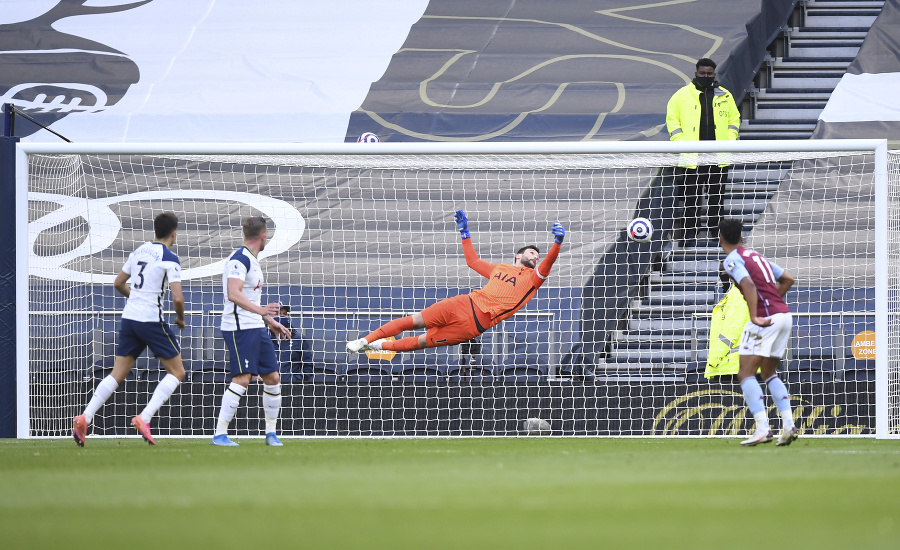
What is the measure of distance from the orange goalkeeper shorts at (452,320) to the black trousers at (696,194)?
8.89ft

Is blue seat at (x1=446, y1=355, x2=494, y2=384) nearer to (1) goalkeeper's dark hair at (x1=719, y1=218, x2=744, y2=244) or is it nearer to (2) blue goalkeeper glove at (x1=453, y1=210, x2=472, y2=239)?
(2) blue goalkeeper glove at (x1=453, y1=210, x2=472, y2=239)

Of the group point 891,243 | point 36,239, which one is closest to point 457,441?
point 891,243

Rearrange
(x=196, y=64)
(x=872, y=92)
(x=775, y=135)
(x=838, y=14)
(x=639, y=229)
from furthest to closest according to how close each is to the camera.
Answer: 1. (x=196, y=64)
2. (x=838, y=14)
3. (x=872, y=92)
4. (x=775, y=135)
5. (x=639, y=229)

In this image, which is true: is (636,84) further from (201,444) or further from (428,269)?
(201,444)

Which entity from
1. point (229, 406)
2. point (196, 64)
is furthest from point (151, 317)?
point (196, 64)

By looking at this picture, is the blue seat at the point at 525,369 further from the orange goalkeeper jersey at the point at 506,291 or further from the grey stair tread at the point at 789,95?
the grey stair tread at the point at 789,95

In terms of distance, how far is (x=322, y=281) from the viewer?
11.3 meters

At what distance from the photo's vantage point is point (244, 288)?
7.47m

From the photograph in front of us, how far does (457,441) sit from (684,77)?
26.5 feet

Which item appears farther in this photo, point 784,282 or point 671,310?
point 671,310

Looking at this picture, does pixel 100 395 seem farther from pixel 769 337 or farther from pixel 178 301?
pixel 769 337

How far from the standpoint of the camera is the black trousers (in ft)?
34.5

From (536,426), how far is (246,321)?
3.52 m

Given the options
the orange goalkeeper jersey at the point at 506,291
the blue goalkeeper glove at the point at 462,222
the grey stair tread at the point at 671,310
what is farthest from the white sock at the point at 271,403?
the grey stair tread at the point at 671,310
